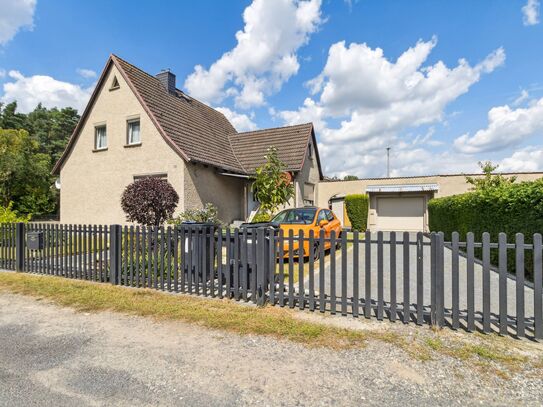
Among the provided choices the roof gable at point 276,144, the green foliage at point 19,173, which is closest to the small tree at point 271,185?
the roof gable at point 276,144

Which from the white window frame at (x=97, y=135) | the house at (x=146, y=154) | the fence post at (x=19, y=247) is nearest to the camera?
the fence post at (x=19, y=247)

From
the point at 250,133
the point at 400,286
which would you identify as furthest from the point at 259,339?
the point at 250,133

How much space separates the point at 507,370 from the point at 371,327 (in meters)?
1.50

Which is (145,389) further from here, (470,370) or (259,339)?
(470,370)

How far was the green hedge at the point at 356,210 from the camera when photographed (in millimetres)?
19469

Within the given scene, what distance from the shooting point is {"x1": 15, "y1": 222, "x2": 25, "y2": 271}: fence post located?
777cm

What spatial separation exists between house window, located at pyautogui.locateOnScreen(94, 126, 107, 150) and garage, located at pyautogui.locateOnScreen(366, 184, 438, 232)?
16.1 meters

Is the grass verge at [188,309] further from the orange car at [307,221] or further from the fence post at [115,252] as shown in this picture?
the orange car at [307,221]

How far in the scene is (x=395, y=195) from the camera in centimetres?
2086

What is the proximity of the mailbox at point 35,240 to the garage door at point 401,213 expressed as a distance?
19004 millimetres

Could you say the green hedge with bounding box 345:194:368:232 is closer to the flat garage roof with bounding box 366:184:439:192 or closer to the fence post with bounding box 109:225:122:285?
the flat garage roof with bounding box 366:184:439:192

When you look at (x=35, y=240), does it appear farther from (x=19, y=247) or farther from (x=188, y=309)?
(x=188, y=309)

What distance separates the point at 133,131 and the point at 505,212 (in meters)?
14.7

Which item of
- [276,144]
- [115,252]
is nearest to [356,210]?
[276,144]
